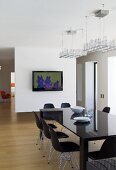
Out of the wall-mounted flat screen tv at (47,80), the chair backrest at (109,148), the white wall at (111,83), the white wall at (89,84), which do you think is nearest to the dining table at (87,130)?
the chair backrest at (109,148)

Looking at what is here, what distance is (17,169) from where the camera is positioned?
3.86 meters

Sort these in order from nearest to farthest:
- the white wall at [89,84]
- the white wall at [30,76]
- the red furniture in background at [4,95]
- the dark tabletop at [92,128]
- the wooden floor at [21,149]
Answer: the dark tabletop at [92,128] → the wooden floor at [21,149] → the white wall at [30,76] → the white wall at [89,84] → the red furniture in background at [4,95]

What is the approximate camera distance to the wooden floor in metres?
4.05

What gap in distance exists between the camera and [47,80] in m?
9.11

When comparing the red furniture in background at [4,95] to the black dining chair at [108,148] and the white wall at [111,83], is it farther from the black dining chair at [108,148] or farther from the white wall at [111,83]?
the black dining chair at [108,148]

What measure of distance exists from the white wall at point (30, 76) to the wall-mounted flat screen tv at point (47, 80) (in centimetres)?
20

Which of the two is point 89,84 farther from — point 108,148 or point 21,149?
point 108,148

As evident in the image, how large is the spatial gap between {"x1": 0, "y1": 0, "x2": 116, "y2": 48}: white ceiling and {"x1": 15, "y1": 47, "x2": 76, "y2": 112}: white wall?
240 centimetres

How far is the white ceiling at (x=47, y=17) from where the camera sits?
3.79 meters

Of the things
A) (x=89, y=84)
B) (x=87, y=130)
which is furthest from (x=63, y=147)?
(x=89, y=84)

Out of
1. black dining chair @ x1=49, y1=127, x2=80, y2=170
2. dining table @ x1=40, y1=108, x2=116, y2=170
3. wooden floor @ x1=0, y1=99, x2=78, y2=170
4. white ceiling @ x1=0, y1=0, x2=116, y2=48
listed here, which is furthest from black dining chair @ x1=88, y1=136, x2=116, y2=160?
white ceiling @ x1=0, y1=0, x2=116, y2=48

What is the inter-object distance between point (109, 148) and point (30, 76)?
6327 millimetres

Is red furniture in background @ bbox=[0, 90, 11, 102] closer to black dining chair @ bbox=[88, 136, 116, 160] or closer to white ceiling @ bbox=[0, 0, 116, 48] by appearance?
white ceiling @ bbox=[0, 0, 116, 48]

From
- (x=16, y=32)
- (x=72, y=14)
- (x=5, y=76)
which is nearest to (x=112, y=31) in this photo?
(x=72, y=14)
